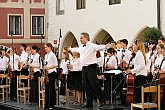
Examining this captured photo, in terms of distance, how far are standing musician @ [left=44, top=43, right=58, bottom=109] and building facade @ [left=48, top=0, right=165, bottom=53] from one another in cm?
1028

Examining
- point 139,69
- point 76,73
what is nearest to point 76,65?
point 76,73

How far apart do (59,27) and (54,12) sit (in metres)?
1.45

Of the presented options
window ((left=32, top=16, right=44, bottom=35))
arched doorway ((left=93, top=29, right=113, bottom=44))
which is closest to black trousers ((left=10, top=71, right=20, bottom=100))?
arched doorway ((left=93, top=29, right=113, bottom=44))

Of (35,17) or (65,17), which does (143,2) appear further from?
(35,17)

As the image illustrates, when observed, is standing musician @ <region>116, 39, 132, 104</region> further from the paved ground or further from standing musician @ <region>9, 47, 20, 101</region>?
standing musician @ <region>9, 47, 20, 101</region>

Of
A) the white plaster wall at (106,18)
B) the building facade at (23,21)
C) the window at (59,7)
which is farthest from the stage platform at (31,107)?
the building facade at (23,21)

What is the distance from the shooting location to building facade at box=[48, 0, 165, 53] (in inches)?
1006

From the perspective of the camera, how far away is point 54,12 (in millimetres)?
34750

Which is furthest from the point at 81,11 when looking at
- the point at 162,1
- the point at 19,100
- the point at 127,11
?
the point at 19,100

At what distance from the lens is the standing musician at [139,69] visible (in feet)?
43.2

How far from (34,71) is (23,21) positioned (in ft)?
73.5

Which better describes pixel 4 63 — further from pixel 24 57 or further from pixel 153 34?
pixel 153 34

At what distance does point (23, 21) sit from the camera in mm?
38594

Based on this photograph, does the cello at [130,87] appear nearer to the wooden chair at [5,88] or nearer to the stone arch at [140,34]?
the wooden chair at [5,88]
